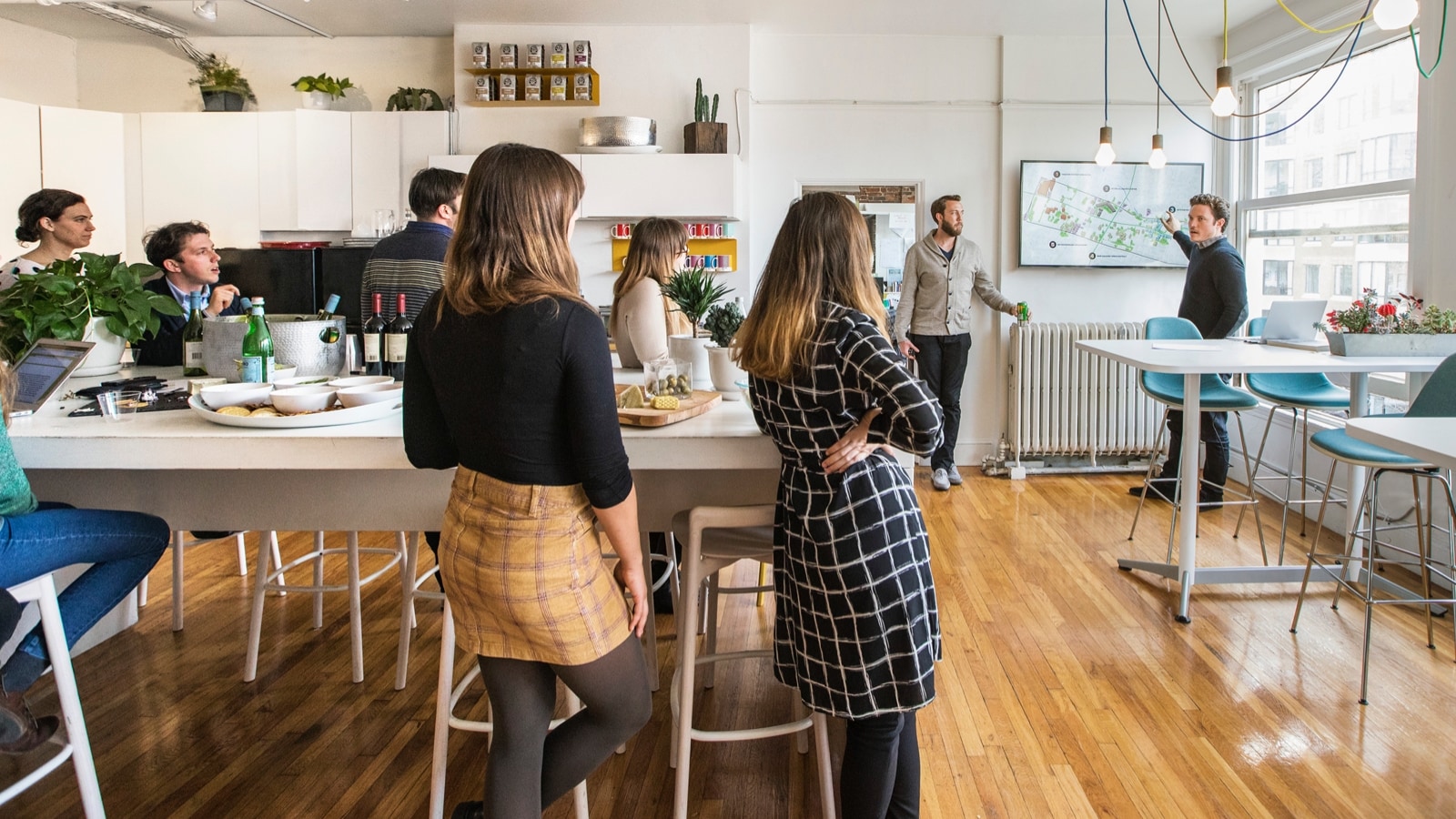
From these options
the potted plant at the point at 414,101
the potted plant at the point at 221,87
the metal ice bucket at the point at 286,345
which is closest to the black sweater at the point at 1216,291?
the metal ice bucket at the point at 286,345

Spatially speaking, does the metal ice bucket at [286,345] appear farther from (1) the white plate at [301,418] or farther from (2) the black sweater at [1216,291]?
(2) the black sweater at [1216,291]

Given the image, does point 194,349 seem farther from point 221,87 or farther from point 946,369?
point 946,369

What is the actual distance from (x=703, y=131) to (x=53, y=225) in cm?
320

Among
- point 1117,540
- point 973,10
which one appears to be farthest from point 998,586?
point 973,10

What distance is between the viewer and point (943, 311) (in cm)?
593

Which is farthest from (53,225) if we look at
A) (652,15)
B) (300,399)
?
(652,15)

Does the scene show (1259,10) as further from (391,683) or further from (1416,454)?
(391,683)

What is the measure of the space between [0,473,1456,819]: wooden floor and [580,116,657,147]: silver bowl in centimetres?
291

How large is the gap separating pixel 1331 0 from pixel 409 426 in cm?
512

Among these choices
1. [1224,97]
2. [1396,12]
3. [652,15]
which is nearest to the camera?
[1396,12]

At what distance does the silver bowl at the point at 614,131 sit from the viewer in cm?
573

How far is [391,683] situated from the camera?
3.02 metres

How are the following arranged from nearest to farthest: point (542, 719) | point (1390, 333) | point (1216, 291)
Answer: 1. point (542, 719)
2. point (1390, 333)
3. point (1216, 291)

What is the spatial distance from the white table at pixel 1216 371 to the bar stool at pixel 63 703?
3.00 meters
